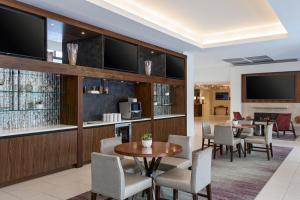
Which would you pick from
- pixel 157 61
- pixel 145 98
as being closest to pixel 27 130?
pixel 145 98

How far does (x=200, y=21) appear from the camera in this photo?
646 centimetres

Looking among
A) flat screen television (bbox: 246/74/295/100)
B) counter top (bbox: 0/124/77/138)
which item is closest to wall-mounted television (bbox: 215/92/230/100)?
flat screen television (bbox: 246/74/295/100)

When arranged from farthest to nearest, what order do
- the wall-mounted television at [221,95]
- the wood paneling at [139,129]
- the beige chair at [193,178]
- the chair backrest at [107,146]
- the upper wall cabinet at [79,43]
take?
the wall-mounted television at [221,95], the wood paneling at [139,129], the upper wall cabinet at [79,43], the chair backrest at [107,146], the beige chair at [193,178]

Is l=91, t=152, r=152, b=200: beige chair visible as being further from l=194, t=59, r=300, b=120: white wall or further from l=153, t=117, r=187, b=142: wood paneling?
l=194, t=59, r=300, b=120: white wall

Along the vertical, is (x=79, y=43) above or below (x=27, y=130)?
above

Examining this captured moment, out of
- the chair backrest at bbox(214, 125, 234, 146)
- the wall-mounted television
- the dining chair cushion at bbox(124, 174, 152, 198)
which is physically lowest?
the dining chair cushion at bbox(124, 174, 152, 198)

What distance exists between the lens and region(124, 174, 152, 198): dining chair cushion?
272 centimetres

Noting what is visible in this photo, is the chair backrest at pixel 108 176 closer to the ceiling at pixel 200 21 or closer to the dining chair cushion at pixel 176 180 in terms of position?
the dining chair cushion at pixel 176 180

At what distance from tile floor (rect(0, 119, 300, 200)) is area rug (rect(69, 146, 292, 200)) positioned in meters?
0.16

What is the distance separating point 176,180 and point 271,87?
34.3ft

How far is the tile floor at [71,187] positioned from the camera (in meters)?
3.60

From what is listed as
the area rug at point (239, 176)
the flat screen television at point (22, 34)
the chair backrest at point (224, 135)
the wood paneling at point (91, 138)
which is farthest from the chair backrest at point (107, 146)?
the chair backrest at point (224, 135)

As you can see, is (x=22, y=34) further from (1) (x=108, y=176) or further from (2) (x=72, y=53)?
(1) (x=108, y=176)

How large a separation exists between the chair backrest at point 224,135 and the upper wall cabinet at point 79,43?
3223 millimetres
